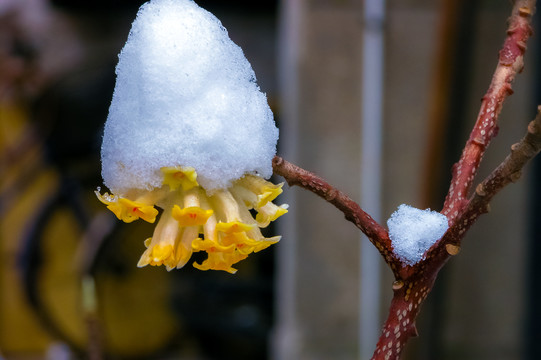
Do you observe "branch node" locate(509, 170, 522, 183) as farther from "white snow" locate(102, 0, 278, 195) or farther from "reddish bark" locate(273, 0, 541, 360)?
"white snow" locate(102, 0, 278, 195)

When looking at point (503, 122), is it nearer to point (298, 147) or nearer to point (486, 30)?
point (486, 30)

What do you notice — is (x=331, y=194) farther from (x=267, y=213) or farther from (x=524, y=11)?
(x=524, y=11)

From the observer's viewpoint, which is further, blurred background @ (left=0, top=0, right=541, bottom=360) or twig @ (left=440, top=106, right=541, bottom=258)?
blurred background @ (left=0, top=0, right=541, bottom=360)

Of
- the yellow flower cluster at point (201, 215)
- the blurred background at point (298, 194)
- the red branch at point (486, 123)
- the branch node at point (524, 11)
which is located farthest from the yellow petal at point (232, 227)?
the blurred background at point (298, 194)

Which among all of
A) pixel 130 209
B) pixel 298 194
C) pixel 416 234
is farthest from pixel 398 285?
pixel 298 194

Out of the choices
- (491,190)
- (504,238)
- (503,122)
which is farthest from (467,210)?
(504,238)

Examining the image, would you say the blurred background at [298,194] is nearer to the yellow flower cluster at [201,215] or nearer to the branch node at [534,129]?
the yellow flower cluster at [201,215]

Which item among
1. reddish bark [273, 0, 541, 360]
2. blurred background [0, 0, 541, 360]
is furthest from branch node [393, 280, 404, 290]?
blurred background [0, 0, 541, 360]
